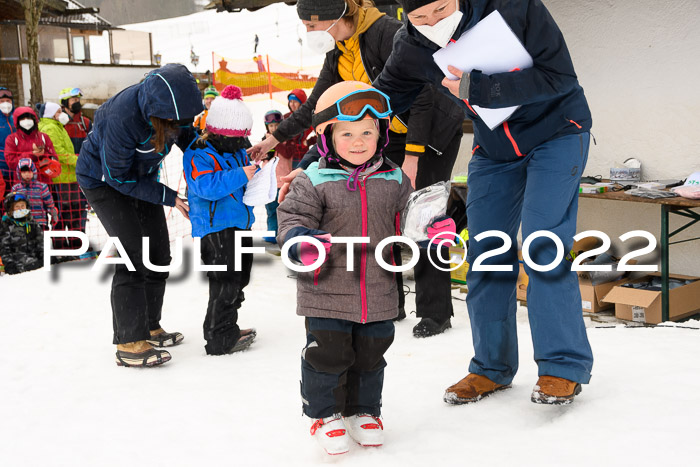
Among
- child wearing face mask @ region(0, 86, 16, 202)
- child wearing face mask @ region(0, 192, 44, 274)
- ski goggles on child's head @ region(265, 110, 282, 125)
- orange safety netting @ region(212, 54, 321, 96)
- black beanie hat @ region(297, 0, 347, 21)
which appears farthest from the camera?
orange safety netting @ region(212, 54, 321, 96)

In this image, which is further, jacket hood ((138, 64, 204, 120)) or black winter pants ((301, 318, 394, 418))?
jacket hood ((138, 64, 204, 120))

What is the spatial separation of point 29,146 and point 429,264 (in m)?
5.45

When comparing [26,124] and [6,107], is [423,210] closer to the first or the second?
[26,124]

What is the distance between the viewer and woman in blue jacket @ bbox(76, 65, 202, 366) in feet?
11.7

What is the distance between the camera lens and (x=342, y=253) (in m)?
2.47

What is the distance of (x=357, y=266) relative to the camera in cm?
249

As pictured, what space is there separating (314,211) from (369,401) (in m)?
0.80

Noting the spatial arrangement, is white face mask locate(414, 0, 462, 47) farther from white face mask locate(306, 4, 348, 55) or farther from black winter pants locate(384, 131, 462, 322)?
black winter pants locate(384, 131, 462, 322)

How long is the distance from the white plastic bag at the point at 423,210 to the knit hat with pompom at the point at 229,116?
5.57ft

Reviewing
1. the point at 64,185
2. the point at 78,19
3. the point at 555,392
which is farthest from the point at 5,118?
the point at 78,19

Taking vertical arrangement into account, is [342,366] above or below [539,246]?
below

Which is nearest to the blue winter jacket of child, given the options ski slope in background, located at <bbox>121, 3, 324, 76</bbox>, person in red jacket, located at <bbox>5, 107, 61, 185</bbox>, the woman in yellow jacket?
person in red jacket, located at <bbox>5, 107, 61, 185</bbox>

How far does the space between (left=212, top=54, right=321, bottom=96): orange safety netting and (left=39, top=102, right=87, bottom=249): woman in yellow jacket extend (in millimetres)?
8465

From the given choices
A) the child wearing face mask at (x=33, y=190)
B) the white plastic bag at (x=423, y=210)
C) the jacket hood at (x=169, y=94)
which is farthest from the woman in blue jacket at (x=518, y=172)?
the child wearing face mask at (x=33, y=190)
